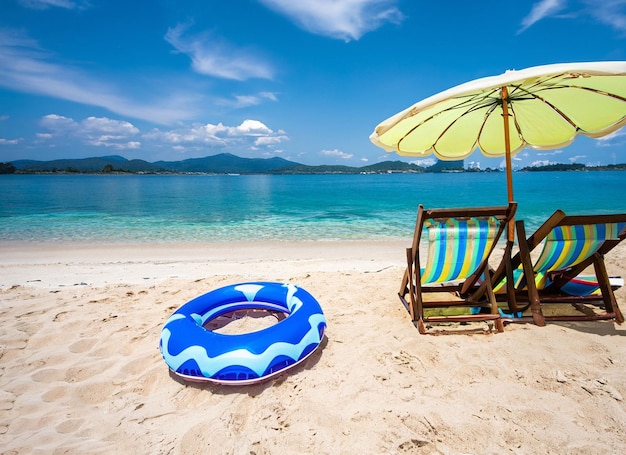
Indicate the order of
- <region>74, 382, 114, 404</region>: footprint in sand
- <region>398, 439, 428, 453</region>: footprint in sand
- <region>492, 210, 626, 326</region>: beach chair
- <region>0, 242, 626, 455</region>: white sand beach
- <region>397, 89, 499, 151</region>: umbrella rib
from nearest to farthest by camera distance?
<region>398, 439, 428, 453</region>: footprint in sand → <region>0, 242, 626, 455</region>: white sand beach → <region>74, 382, 114, 404</region>: footprint in sand → <region>492, 210, 626, 326</region>: beach chair → <region>397, 89, 499, 151</region>: umbrella rib

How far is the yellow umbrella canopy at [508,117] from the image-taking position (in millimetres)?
2754

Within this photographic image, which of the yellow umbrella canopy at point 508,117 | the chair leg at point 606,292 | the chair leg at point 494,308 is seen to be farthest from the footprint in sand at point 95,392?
the chair leg at point 606,292

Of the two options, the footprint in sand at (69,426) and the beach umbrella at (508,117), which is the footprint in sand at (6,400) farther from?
the beach umbrella at (508,117)

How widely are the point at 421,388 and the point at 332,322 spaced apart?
128 cm

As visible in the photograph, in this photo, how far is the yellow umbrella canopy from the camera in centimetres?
275

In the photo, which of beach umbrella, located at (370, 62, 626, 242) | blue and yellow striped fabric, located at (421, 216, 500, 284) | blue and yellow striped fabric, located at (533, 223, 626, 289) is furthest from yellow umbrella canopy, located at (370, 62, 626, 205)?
blue and yellow striped fabric, located at (421, 216, 500, 284)

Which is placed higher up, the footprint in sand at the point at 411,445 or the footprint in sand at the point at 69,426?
the footprint in sand at the point at 411,445

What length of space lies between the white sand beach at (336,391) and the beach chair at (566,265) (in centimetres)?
27

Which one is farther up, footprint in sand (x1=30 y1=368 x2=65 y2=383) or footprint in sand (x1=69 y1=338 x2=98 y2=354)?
footprint in sand (x1=69 y1=338 x2=98 y2=354)

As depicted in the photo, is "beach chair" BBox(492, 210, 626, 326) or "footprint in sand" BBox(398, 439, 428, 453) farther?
"beach chair" BBox(492, 210, 626, 326)

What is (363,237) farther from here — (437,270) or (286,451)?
(286,451)

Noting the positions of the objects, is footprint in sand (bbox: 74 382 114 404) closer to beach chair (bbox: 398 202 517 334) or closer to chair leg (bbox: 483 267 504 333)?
beach chair (bbox: 398 202 517 334)

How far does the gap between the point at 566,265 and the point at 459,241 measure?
1129 millimetres

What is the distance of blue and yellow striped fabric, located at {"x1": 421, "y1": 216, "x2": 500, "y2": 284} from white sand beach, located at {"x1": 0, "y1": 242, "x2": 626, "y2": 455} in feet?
2.13
